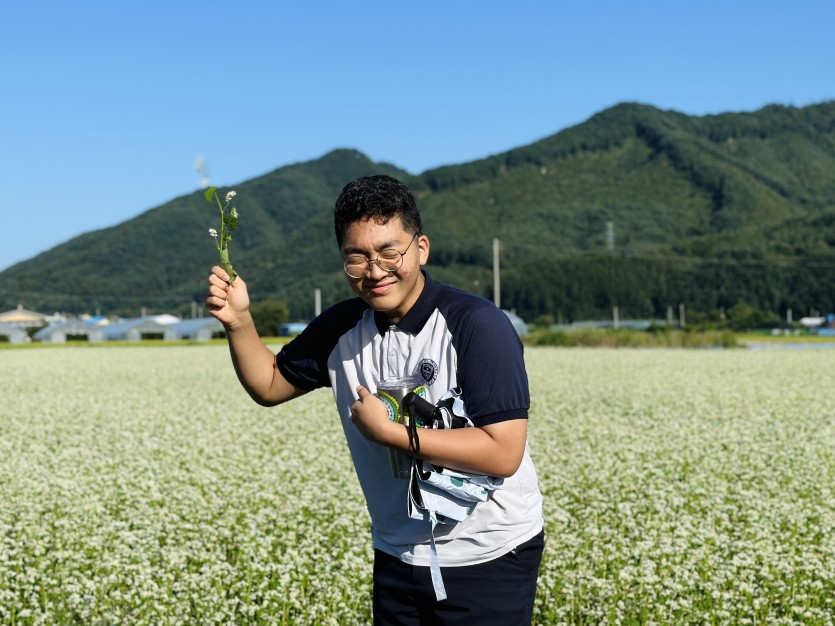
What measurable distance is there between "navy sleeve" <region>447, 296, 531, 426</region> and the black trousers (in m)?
0.51

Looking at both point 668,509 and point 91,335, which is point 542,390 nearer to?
point 668,509

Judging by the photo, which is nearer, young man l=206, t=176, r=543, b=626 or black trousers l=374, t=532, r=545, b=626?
young man l=206, t=176, r=543, b=626

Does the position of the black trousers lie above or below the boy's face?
below

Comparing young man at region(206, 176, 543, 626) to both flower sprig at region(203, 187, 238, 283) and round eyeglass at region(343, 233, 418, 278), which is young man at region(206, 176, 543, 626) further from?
flower sprig at region(203, 187, 238, 283)

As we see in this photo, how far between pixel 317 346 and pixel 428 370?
57 cm

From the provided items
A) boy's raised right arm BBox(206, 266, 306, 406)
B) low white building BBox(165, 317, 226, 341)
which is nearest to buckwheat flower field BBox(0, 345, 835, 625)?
boy's raised right arm BBox(206, 266, 306, 406)

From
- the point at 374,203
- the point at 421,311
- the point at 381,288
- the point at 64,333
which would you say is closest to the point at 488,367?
the point at 421,311

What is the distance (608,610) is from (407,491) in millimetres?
3326

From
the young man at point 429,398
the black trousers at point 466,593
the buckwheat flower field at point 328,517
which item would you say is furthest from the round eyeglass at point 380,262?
the buckwheat flower field at point 328,517

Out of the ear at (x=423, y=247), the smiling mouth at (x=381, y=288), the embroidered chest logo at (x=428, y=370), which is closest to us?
the embroidered chest logo at (x=428, y=370)

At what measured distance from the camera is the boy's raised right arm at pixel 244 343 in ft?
9.87

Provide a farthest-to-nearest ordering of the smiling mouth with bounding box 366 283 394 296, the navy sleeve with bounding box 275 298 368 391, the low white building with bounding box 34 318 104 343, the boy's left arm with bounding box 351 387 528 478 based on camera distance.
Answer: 1. the low white building with bounding box 34 318 104 343
2. the navy sleeve with bounding box 275 298 368 391
3. the smiling mouth with bounding box 366 283 394 296
4. the boy's left arm with bounding box 351 387 528 478

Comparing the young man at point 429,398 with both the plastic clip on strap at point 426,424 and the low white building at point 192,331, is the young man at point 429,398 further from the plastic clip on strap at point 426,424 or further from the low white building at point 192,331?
the low white building at point 192,331

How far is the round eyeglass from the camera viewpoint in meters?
2.90
